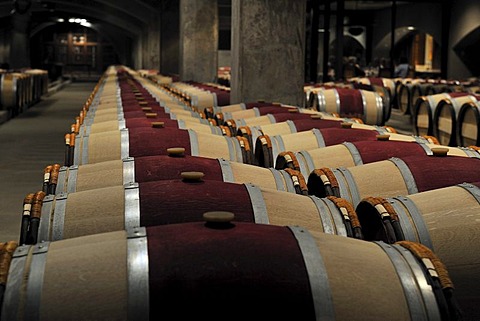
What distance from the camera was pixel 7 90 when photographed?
51.3 feet

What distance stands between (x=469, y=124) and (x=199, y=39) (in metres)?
9.01

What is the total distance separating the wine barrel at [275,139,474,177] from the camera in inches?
158

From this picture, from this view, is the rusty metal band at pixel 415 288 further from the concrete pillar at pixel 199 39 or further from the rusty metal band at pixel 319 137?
the concrete pillar at pixel 199 39

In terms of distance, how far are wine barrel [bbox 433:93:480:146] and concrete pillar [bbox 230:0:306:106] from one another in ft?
5.70

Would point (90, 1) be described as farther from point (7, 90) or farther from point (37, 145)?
point (37, 145)

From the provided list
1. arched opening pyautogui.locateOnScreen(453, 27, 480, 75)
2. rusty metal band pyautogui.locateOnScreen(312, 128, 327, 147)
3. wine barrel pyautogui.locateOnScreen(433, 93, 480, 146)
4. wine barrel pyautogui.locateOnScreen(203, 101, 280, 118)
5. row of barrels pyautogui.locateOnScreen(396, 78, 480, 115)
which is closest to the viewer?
rusty metal band pyautogui.locateOnScreen(312, 128, 327, 147)

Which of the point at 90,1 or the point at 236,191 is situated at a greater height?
the point at 90,1

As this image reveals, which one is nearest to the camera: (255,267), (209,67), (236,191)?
(255,267)

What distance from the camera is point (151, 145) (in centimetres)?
425

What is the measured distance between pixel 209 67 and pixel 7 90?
432cm

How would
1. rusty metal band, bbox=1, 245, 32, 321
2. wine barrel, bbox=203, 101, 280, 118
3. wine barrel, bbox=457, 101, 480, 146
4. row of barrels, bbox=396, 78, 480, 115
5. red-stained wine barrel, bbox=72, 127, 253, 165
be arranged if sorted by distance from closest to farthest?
1. rusty metal band, bbox=1, 245, 32, 321
2. red-stained wine barrel, bbox=72, 127, 253, 165
3. wine barrel, bbox=203, 101, 280, 118
4. wine barrel, bbox=457, 101, 480, 146
5. row of barrels, bbox=396, 78, 480, 115

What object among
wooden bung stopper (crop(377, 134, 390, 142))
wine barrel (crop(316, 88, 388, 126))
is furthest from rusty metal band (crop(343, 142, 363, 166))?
wine barrel (crop(316, 88, 388, 126))

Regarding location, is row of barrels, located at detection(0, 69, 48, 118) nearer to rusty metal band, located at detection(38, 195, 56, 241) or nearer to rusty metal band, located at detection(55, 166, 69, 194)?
rusty metal band, located at detection(55, 166, 69, 194)

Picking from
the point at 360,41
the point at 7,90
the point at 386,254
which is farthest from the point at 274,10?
the point at 360,41
